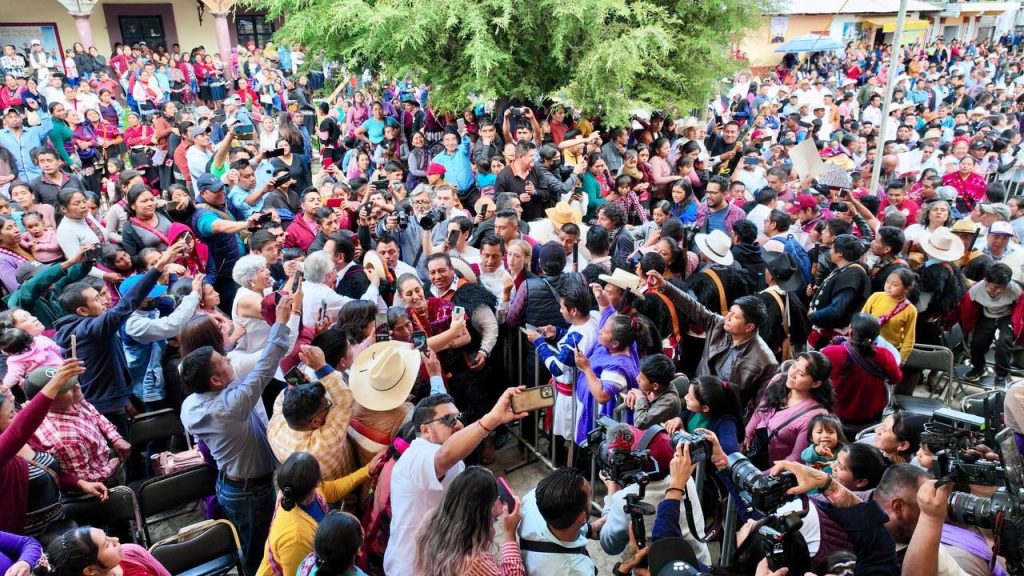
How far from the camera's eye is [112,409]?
3873 millimetres

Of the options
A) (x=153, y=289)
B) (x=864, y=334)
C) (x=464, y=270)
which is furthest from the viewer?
(x=464, y=270)

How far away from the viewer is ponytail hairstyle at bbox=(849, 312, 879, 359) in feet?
11.7

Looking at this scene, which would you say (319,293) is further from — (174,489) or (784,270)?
(784,270)

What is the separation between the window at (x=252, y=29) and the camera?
68.6 feet

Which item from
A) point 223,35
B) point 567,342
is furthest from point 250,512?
point 223,35

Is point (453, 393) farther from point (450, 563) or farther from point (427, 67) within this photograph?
point (427, 67)

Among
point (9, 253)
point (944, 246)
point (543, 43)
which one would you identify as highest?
point (543, 43)

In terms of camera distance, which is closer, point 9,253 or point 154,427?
point 154,427

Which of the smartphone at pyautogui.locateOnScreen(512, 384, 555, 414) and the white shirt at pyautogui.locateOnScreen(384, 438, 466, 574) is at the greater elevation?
the smartphone at pyautogui.locateOnScreen(512, 384, 555, 414)

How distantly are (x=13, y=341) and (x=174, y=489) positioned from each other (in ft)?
3.83

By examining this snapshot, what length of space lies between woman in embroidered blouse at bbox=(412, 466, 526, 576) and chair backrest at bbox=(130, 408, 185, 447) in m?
2.15

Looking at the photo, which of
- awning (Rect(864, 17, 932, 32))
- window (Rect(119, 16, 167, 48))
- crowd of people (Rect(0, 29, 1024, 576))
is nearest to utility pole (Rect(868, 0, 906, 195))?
crowd of people (Rect(0, 29, 1024, 576))

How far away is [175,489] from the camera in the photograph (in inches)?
129

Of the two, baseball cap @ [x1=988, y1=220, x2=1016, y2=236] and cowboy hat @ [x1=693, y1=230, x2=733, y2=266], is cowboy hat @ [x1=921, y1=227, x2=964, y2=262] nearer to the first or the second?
baseball cap @ [x1=988, y1=220, x2=1016, y2=236]
